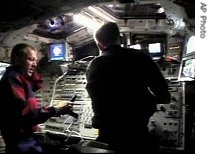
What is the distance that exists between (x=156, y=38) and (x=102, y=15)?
433 mm

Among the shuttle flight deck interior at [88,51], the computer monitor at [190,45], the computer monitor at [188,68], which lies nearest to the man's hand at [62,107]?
the shuttle flight deck interior at [88,51]

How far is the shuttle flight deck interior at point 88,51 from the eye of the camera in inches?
51.6

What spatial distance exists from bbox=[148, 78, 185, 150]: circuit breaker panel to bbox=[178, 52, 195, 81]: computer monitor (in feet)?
0.13

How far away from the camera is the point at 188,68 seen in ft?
4.61

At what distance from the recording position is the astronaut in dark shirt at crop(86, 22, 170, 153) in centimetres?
107

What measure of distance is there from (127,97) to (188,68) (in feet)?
1.47

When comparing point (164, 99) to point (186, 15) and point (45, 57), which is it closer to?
point (186, 15)

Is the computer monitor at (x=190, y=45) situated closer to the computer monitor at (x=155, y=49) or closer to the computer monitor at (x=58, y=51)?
the computer monitor at (x=155, y=49)

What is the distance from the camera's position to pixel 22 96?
3.53ft

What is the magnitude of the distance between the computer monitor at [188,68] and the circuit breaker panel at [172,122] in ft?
0.13

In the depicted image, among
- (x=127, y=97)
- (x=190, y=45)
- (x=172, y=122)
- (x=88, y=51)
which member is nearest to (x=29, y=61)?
(x=127, y=97)

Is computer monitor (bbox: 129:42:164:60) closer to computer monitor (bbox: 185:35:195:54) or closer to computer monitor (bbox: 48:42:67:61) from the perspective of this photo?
computer monitor (bbox: 185:35:195:54)

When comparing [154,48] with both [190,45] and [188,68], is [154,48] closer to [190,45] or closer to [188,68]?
[190,45]

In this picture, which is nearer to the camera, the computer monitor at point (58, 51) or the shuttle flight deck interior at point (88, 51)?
the shuttle flight deck interior at point (88, 51)
